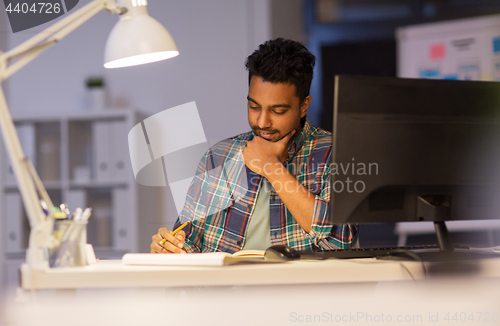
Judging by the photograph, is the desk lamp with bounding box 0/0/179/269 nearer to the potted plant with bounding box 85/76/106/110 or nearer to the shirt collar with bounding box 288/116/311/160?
the shirt collar with bounding box 288/116/311/160

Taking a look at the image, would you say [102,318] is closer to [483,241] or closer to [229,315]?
[229,315]

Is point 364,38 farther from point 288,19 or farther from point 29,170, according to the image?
point 29,170

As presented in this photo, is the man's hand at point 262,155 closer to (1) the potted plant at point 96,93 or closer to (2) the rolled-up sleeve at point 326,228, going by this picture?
(2) the rolled-up sleeve at point 326,228

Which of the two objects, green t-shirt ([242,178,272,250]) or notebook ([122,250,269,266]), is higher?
notebook ([122,250,269,266])

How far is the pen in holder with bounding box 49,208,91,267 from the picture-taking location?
2.82 ft

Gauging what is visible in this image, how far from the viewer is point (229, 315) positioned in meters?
0.76

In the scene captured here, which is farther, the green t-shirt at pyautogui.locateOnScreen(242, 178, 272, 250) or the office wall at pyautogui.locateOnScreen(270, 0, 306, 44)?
the office wall at pyautogui.locateOnScreen(270, 0, 306, 44)

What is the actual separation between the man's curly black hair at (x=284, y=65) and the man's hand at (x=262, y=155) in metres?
0.22

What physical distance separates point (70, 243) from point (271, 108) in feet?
2.56

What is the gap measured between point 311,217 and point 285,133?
0.34 meters

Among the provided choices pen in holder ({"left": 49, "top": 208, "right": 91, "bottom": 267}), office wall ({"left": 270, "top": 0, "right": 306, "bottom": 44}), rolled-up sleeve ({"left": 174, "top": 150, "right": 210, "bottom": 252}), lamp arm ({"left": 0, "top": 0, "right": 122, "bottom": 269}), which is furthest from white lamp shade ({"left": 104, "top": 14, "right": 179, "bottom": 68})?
office wall ({"left": 270, "top": 0, "right": 306, "bottom": 44})

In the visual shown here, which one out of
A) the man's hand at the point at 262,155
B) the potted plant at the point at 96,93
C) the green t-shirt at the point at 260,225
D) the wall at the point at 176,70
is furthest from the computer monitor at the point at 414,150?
the potted plant at the point at 96,93

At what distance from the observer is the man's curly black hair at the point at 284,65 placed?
1.47 m

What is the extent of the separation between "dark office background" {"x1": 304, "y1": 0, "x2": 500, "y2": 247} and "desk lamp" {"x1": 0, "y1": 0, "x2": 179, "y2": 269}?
8.13 feet
